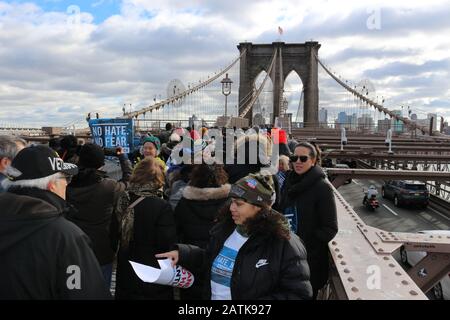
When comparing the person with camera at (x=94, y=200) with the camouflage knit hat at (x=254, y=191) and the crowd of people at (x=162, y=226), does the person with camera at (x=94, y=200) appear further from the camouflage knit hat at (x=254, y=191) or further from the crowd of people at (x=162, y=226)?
the camouflage knit hat at (x=254, y=191)

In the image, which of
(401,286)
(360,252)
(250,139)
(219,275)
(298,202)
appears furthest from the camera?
(250,139)

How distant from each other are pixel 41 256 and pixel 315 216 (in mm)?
1912

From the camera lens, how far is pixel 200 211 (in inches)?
109

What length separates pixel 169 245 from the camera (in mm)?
2574

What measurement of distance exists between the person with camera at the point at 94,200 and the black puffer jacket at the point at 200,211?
2.03 feet

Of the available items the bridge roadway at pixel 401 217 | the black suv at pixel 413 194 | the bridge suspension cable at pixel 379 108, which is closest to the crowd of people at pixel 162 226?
the bridge roadway at pixel 401 217

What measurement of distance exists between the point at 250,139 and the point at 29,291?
7.47 feet

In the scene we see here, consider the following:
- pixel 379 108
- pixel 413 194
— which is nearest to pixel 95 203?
pixel 413 194

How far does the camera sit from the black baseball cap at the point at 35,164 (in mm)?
1747

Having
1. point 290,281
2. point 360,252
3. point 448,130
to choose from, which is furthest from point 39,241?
point 448,130

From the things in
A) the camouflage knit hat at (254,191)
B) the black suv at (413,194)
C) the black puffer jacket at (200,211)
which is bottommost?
the black suv at (413,194)

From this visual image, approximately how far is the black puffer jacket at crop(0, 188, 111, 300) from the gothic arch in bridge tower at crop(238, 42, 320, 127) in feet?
150
